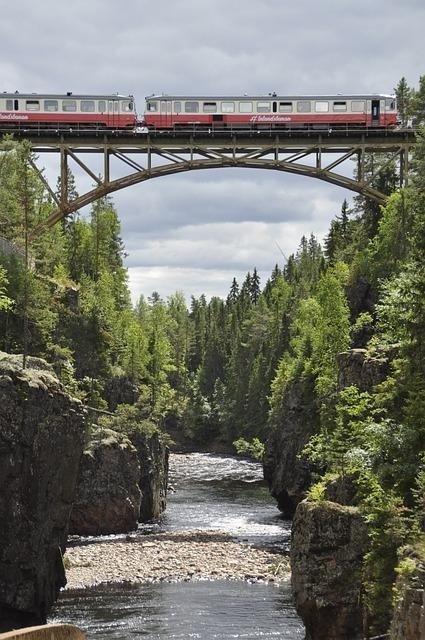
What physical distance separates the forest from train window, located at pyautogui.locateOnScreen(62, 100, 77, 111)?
16.1 ft

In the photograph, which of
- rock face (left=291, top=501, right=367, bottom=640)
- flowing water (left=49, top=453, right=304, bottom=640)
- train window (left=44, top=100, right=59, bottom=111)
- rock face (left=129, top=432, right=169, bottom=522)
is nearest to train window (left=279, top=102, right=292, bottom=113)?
train window (left=44, top=100, right=59, bottom=111)

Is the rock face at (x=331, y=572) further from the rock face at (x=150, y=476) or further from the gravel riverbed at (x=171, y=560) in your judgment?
the rock face at (x=150, y=476)

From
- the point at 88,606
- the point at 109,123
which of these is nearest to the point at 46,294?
the point at 109,123

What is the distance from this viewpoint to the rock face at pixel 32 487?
30922 millimetres

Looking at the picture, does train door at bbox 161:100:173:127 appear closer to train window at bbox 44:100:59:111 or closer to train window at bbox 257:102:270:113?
train window at bbox 257:102:270:113

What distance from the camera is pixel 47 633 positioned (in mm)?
7133

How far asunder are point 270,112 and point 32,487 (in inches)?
1293

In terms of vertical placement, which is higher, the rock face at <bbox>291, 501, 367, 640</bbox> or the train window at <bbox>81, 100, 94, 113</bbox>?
the train window at <bbox>81, 100, 94, 113</bbox>

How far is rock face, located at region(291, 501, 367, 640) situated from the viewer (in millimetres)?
25250

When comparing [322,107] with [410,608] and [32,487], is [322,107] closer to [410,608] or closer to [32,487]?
[32,487]

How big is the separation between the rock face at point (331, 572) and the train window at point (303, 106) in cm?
3548

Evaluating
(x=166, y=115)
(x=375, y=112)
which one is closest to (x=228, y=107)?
(x=166, y=115)

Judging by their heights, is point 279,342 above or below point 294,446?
above

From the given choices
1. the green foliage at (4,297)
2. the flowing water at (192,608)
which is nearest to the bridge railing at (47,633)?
the flowing water at (192,608)
